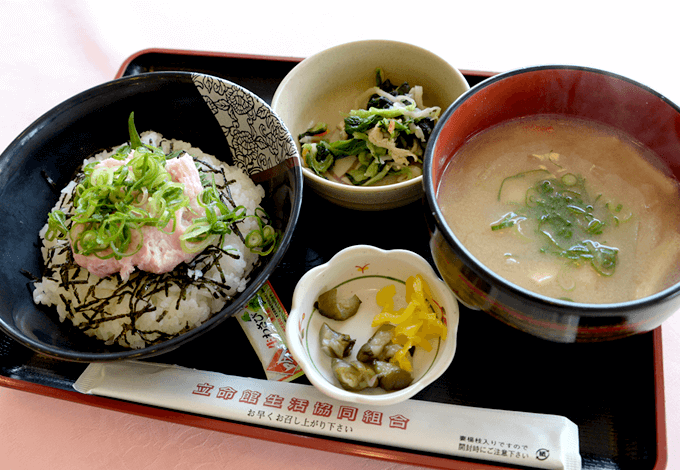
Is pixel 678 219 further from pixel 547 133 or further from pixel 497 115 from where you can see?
pixel 497 115

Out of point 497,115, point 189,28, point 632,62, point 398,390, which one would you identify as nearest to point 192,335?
point 398,390

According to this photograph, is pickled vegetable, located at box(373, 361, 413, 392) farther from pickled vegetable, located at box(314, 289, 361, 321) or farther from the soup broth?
the soup broth

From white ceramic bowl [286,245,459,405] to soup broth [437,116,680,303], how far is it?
162 millimetres

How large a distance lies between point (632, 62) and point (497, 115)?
1171 mm

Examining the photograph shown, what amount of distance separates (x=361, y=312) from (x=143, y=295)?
64cm

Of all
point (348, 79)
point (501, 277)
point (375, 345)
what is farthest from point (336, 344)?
point (348, 79)

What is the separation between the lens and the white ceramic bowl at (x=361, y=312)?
3.95 ft

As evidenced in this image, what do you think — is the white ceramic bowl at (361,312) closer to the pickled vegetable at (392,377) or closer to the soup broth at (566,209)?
the pickled vegetable at (392,377)

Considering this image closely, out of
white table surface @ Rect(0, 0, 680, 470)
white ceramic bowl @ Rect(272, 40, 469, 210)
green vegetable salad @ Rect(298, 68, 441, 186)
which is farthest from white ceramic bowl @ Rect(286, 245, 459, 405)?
white table surface @ Rect(0, 0, 680, 470)

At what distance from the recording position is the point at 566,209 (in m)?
1.36

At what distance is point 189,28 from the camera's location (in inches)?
102

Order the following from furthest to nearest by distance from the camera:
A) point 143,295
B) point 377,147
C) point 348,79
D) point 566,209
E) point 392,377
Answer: point 348,79 → point 377,147 → point 143,295 → point 566,209 → point 392,377

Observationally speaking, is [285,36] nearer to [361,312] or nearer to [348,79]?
A: [348,79]

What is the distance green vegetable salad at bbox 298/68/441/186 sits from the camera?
1.68m
